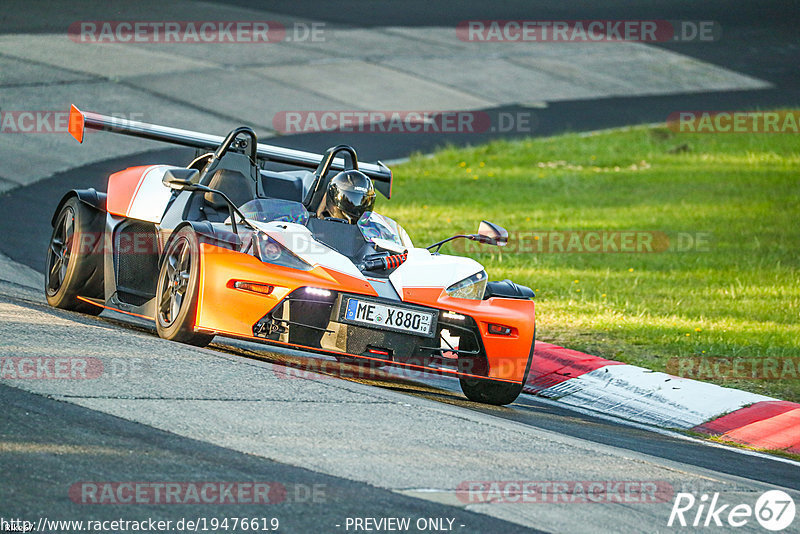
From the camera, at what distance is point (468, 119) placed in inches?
964

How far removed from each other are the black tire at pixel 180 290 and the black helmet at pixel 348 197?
1210 mm

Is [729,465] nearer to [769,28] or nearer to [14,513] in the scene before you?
[14,513]

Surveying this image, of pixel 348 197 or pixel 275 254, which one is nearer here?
pixel 275 254

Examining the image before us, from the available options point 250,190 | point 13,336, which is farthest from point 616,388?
point 13,336

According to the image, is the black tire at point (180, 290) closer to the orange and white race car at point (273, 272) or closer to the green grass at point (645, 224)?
the orange and white race car at point (273, 272)

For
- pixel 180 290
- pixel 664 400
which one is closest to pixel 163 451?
pixel 180 290

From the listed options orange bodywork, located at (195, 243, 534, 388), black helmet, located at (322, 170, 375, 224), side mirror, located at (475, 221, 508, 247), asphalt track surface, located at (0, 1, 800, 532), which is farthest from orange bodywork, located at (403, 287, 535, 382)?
black helmet, located at (322, 170, 375, 224)

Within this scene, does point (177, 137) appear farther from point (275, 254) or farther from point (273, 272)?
point (273, 272)

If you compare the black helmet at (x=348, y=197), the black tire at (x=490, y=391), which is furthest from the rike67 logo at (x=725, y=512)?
the black helmet at (x=348, y=197)

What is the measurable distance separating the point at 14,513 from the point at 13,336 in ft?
9.52

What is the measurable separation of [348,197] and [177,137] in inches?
64.2

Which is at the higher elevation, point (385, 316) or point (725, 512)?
point (385, 316)

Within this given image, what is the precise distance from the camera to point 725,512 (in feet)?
19.9

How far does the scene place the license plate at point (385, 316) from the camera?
308 inches
